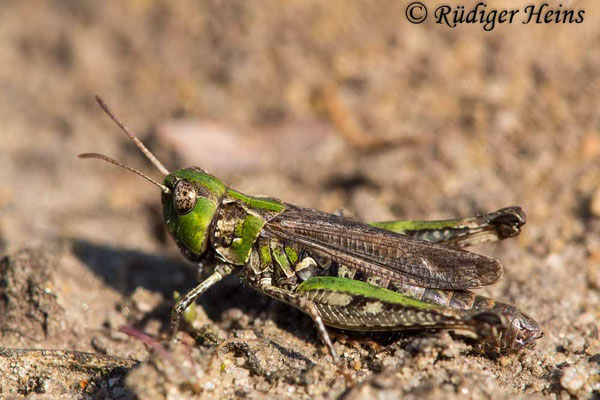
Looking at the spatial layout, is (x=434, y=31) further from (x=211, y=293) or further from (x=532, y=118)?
(x=211, y=293)

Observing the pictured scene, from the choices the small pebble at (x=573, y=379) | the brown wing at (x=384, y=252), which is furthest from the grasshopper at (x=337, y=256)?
the small pebble at (x=573, y=379)

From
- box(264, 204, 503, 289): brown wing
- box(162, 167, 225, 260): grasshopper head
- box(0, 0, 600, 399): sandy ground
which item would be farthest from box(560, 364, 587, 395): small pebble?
box(162, 167, 225, 260): grasshopper head

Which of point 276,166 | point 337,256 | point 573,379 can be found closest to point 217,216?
point 337,256

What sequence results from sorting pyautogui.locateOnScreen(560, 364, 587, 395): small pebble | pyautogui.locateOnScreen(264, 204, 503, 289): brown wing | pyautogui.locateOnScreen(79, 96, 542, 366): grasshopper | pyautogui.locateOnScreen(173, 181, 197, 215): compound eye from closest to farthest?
pyautogui.locateOnScreen(560, 364, 587, 395): small pebble → pyautogui.locateOnScreen(79, 96, 542, 366): grasshopper → pyautogui.locateOnScreen(264, 204, 503, 289): brown wing → pyautogui.locateOnScreen(173, 181, 197, 215): compound eye

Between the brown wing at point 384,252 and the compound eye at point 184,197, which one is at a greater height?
the brown wing at point 384,252

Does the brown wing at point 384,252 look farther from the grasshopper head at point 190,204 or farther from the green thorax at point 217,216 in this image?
the grasshopper head at point 190,204

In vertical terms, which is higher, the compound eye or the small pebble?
the compound eye

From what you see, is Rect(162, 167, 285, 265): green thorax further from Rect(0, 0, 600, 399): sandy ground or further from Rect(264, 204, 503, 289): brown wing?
Rect(0, 0, 600, 399): sandy ground
